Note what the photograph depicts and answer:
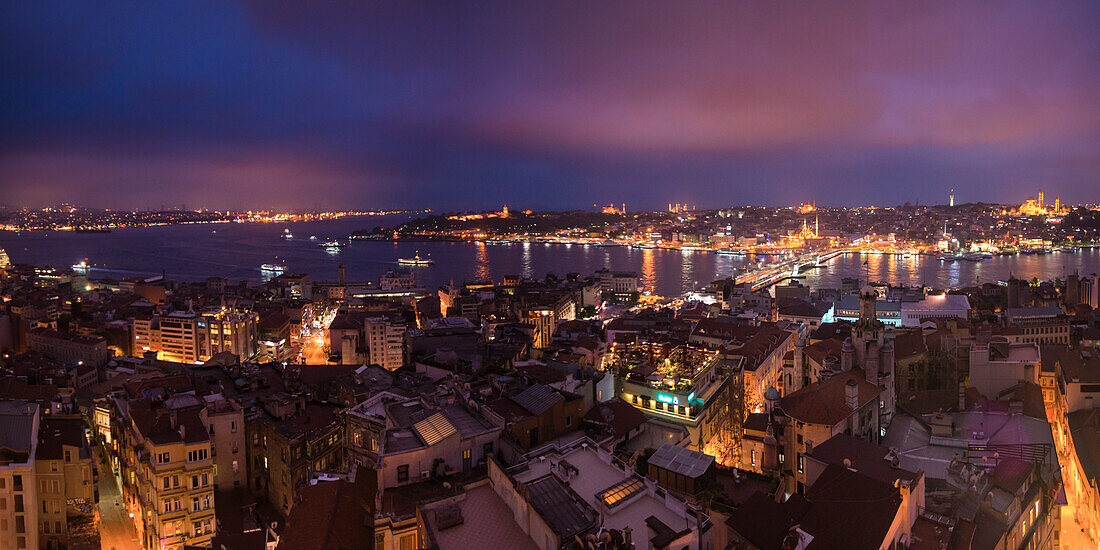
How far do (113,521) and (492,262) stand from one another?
2250 inches

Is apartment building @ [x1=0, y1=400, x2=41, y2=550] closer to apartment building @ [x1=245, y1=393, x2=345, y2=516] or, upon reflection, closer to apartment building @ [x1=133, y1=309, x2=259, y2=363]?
apartment building @ [x1=245, y1=393, x2=345, y2=516]

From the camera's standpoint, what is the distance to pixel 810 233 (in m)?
90.0

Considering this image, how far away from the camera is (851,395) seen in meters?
7.68

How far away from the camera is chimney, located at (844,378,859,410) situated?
7.65 meters

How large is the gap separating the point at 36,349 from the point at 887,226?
96368 millimetres

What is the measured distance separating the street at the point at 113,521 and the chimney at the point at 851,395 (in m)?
8.35

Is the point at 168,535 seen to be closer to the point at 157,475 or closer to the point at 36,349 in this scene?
the point at 157,475

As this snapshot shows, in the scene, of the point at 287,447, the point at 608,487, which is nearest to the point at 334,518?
the point at 608,487

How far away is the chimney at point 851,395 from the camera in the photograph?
25.1ft

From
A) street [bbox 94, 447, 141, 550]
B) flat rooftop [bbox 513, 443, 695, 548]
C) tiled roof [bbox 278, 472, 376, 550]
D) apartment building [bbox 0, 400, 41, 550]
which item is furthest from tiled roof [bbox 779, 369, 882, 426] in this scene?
apartment building [bbox 0, 400, 41, 550]

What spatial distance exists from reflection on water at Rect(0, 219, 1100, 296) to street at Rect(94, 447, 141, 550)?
3392 cm

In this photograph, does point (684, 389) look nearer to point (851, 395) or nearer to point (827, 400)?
point (827, 400)

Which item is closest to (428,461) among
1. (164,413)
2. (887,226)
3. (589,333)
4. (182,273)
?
(164,413)

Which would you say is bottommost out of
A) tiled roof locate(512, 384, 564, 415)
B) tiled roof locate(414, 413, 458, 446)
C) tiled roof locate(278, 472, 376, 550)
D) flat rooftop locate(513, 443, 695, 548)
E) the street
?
the street
